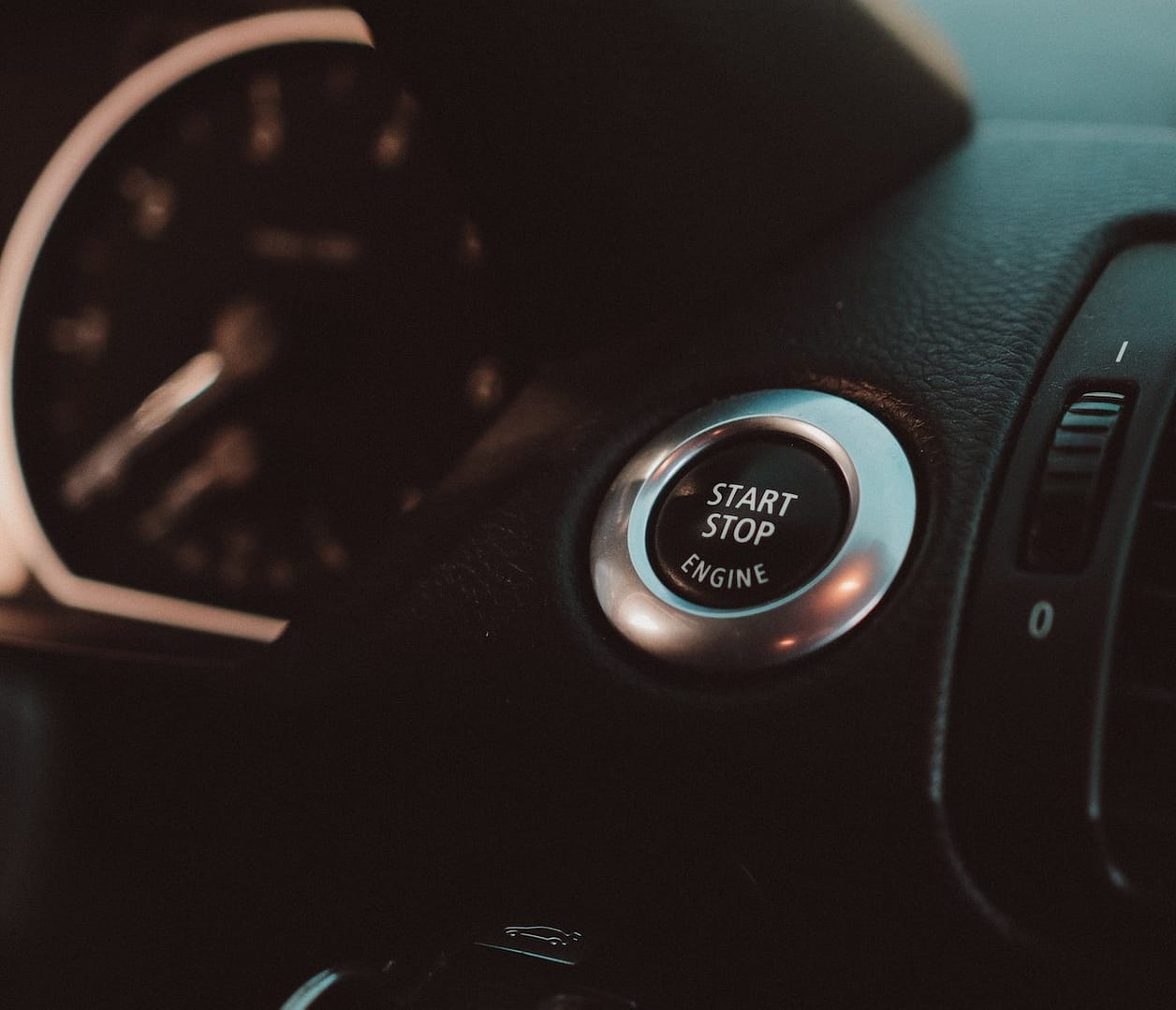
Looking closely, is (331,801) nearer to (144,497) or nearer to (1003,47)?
(144,497)

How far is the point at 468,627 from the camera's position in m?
0.65

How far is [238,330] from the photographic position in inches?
39.6

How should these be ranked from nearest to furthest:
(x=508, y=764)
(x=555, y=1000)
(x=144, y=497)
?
(x=555, y=1000) < (x=508, y=764) < (x=144, y=497)

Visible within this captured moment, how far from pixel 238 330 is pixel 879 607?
63 centimetres

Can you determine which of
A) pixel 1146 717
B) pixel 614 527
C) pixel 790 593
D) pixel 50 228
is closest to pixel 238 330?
pixel 50 228

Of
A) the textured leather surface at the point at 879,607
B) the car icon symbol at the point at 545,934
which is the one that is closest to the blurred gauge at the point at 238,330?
the textured leather surface at the point at 879,607

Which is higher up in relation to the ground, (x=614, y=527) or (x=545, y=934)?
(x=614, y=527)

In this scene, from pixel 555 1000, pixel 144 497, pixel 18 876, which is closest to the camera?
pixel 555 1000

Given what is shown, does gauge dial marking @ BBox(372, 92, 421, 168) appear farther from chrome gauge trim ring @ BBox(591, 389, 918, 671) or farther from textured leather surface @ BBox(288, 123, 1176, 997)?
chrome gauge trim ring @ BBox(591, 389, 918, 671)

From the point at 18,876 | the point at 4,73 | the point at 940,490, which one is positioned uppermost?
the point at 4,73

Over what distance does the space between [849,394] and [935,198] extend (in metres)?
0.17

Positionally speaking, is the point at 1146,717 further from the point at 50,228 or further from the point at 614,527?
the point at 50,228

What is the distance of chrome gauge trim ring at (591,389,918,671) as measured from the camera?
21.9 inches

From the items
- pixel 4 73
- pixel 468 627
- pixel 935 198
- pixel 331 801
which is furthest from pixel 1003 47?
pixel 4 73
